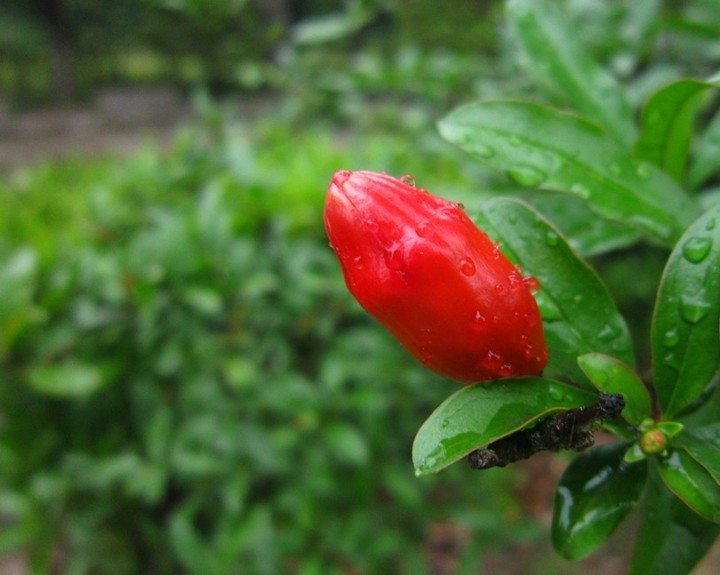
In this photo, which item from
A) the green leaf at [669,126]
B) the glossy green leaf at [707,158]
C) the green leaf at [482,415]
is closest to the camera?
the green leaf at [482,415]

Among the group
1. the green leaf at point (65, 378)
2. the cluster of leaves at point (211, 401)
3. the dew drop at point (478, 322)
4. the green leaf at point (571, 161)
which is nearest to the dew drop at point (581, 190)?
the green leaf at point (571, 161)

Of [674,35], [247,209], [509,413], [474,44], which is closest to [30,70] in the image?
[474,44]

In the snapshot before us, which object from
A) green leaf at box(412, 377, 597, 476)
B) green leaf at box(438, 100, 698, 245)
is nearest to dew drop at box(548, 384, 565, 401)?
green leaf at box(412, 377, 597, 476)

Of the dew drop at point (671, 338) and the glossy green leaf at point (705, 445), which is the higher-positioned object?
the dew drop at point (671, 338)

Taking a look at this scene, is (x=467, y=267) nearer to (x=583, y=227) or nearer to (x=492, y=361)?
(x=492, y=361)

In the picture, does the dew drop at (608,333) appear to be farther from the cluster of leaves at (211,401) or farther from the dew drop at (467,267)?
the cluster of leaves at (211,401)

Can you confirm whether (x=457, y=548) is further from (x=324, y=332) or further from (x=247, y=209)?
(x=247, y=209)

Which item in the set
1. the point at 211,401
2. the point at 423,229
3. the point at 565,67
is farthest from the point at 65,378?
the point at 423,229
